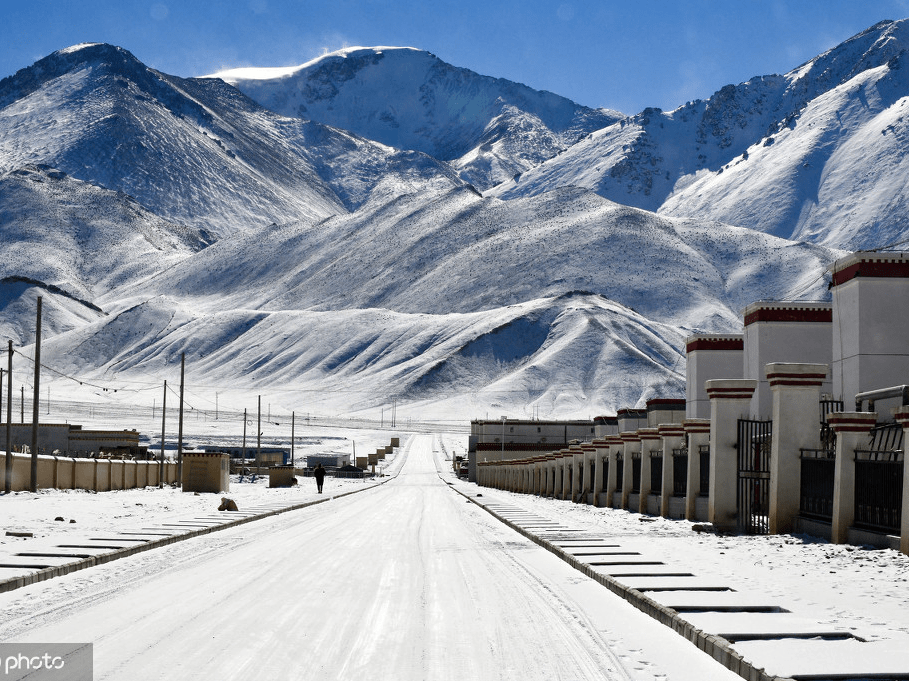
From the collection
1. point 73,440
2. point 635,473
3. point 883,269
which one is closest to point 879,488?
point 883,269

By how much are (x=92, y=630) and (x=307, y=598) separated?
3362 mm

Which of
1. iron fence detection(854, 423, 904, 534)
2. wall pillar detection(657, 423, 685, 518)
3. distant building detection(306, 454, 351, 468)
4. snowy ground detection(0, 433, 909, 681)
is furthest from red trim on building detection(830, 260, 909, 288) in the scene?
distant building detection(306, 454, 351, 468)

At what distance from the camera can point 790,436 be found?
79.9 feet

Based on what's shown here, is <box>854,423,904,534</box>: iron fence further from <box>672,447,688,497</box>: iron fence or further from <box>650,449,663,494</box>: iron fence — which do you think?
<box>650,449,663,494</box>: iron fence

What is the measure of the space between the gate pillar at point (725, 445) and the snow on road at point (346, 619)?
731 centimetres

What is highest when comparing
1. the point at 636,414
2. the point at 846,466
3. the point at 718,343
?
the point at 718,343

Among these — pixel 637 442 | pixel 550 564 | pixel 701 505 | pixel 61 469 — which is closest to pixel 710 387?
pixel 701 505

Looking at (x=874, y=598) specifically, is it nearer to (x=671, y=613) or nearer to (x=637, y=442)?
(x=671, y=613)

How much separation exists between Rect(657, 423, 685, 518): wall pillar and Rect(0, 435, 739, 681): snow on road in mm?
13583

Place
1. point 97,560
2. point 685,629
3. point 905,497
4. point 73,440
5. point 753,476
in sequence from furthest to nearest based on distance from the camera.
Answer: point 73,440
point 753,476
point 97,560
point 905,497
point 685,629

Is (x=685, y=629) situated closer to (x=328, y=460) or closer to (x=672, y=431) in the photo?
(x=672, y=431)

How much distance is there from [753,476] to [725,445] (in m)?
1.13

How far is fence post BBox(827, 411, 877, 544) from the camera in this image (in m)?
21.2

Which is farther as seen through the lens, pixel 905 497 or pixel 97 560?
pixel 97 560
